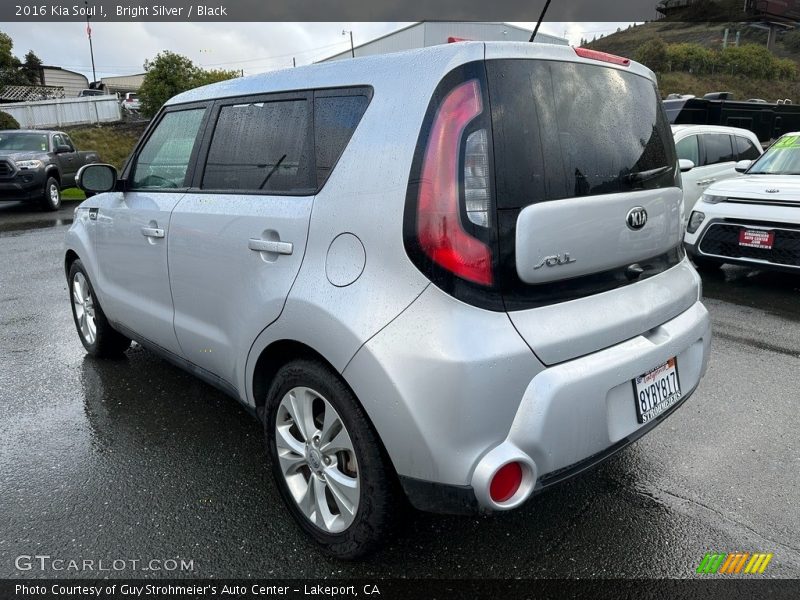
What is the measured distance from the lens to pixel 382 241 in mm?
1933

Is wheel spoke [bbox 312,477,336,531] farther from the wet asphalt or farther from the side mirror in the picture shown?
the side mirror

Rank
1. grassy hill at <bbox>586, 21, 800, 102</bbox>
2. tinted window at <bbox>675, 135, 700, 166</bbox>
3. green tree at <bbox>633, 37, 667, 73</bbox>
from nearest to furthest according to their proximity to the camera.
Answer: tinted window at <bbox>675, 135, 700, 166</bbox>, grassy hill at <bbox>586, 21, 800, 102</bbox>, green tree at <bbox>633, 37, 667, 73</bbox>

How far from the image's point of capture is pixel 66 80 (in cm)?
6272

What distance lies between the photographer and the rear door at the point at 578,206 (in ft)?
6.19

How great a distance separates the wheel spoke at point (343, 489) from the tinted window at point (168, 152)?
5.58 ft

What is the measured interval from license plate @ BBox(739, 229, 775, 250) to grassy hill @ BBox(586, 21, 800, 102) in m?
32.2

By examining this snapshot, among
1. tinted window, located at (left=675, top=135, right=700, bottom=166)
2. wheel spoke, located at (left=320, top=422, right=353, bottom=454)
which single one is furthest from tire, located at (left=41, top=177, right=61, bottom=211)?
wheel spoke, located at (left=320, top=422, right=353, bottom=454)

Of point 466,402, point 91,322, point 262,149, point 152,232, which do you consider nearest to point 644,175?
point 466,402

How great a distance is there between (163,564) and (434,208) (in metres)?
1.70

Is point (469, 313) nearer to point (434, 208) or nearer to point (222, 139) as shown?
point (434, 208)

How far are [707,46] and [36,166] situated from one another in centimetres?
6608

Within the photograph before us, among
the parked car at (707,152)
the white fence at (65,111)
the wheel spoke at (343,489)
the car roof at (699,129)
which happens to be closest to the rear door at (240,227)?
the wheel spoke at (343,489)

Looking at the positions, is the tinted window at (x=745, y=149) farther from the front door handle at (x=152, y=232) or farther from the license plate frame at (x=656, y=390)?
the front door handle at (x=152, y=232)

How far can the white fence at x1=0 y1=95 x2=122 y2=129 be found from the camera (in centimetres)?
2747
